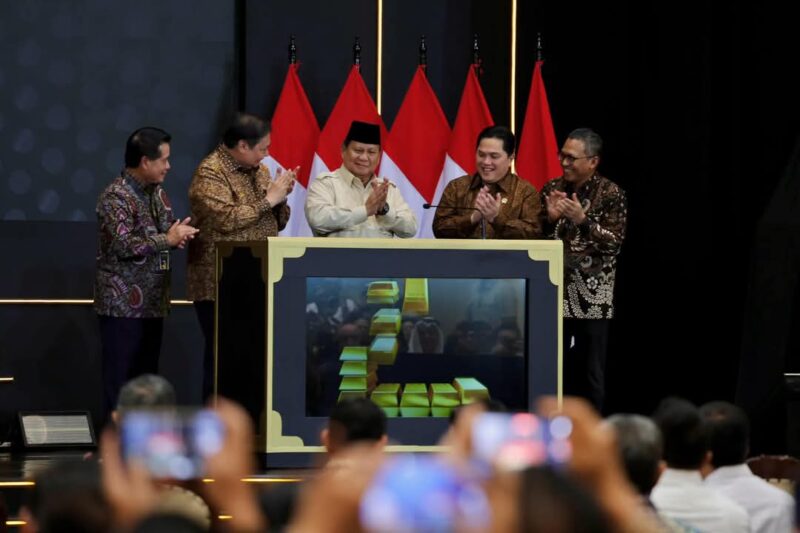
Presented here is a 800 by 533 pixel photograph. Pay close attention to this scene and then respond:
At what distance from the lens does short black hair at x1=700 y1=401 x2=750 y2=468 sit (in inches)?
127

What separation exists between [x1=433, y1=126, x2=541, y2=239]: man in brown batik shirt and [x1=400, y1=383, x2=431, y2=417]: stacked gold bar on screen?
0.79 meters

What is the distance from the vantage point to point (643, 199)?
6523mm

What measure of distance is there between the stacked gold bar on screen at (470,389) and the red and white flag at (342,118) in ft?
6.53

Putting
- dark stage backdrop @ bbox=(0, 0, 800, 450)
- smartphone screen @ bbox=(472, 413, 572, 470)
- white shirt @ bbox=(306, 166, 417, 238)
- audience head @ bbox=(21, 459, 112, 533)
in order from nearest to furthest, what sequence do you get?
smartphone screen @ bbox=(472, 413, 572, 470) → audience head @ bbox=(21, 459, 112, 533) → white shirt @ bbox=(306, 166, 417, 238) → dark stage backdrop @ bbox=(0, 0, 800, 450)

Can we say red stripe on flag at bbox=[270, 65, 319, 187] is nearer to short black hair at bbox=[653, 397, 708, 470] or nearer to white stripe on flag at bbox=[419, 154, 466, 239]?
white stripe on flag at bbox=[419, 154, 466, 239]

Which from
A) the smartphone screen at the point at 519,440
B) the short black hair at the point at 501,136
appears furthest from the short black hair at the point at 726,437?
the short black hair at the point at 501,136

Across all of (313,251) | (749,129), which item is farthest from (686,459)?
(749,129)

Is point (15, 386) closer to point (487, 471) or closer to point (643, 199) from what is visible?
point (643, 199)

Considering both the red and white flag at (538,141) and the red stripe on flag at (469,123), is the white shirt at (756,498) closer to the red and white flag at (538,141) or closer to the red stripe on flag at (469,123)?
the red and white flag at (538,141)

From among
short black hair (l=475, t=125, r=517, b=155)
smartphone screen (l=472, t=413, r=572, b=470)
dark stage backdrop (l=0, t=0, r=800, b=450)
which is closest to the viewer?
smartphone screen (l=472, t=413, r=572, b=470)

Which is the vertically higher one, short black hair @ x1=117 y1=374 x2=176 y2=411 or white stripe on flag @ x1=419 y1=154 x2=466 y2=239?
white stripe on flag @ x1=419 y1=154 x2=466 y2=239

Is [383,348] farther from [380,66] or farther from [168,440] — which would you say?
[168,440]

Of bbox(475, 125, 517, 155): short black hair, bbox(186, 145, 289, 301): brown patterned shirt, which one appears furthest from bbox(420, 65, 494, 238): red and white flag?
bbox(186, 145, 289, 301): brown patterned shirt

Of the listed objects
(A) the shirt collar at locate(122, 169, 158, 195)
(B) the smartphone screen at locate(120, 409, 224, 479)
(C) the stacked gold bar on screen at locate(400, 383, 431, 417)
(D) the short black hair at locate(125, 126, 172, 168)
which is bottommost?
(C) the stacked gold bar on screen at locate(400, 383, 431, 417)
